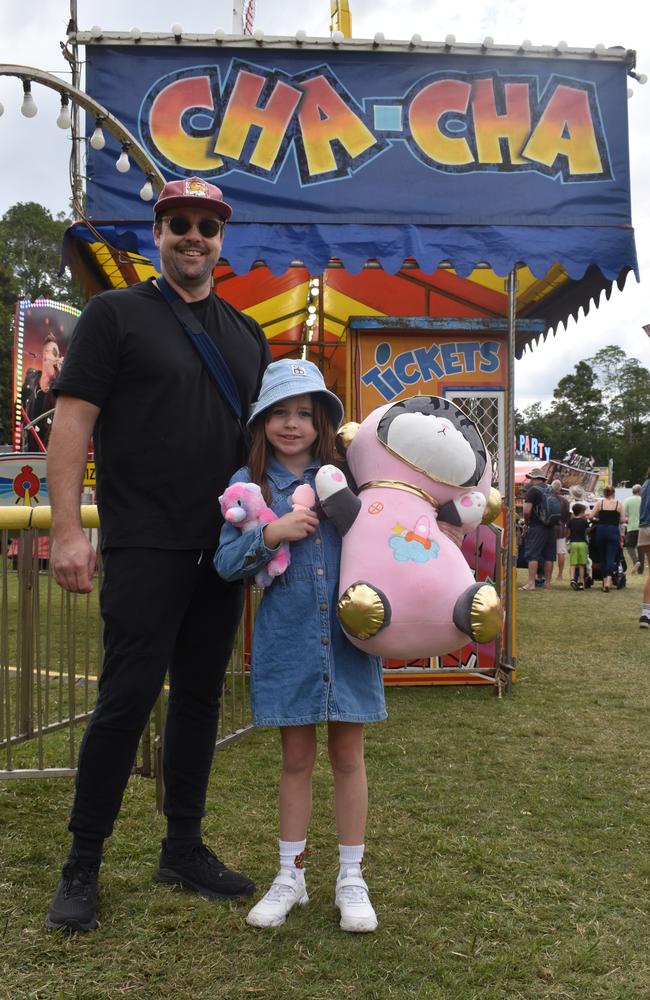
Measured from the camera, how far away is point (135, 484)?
2.37m

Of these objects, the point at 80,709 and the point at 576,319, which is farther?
the point at 576,319

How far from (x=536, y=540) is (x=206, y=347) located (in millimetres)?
10783

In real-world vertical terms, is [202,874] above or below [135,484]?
below

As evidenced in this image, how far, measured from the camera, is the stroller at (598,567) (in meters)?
13.0

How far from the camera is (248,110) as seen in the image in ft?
15.5

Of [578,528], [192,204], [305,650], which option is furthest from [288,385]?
[578,528]

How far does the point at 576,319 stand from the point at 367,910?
4.86 metres

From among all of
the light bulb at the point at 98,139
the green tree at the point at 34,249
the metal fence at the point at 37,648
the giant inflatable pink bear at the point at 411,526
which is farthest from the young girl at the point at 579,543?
the green tree at the point at 34,249

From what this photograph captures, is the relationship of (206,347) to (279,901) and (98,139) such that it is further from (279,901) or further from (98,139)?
(98,139)

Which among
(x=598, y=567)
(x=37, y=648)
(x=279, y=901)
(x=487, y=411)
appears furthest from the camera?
(x=598, y=567)

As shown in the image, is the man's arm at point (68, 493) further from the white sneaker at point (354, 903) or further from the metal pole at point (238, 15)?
the metal pole at point (238, 15)

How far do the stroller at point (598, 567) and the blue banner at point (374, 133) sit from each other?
9.13 meters

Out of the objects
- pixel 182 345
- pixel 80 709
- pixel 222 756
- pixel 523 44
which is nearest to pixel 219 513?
pixel 182 345

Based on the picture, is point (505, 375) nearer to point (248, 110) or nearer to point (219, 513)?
point (248, 110)
